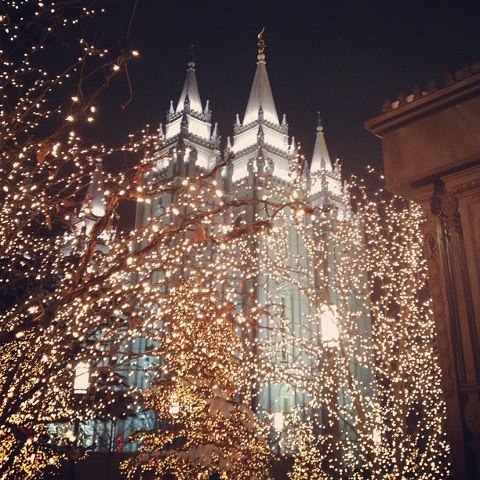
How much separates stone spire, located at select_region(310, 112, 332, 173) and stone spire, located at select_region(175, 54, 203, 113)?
13528 millimetres

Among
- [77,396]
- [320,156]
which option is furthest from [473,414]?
[320,156]

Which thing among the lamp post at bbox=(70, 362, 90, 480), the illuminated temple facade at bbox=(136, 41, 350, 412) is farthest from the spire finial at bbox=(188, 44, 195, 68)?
the lamp post at bbox=(70, 362, 90, 480)

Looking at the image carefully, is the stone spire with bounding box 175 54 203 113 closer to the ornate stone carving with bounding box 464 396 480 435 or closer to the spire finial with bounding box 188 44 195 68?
the spire finial with bounding box 188 44 195 68

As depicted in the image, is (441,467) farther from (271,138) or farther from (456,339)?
(271,138)

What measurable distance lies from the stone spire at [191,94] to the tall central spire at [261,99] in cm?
511

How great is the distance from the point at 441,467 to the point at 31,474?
9818mm

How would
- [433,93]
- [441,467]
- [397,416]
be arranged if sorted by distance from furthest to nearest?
[441,467]
[397,416]
[433,93]

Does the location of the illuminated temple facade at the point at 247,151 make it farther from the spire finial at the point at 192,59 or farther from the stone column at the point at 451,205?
the stone column at the point at 451,205

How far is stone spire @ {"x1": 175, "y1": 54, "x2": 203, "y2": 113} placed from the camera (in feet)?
172

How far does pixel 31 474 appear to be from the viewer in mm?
10289

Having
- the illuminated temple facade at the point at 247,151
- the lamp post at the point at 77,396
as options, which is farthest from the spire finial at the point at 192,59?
the lamp post at the point at 77,396

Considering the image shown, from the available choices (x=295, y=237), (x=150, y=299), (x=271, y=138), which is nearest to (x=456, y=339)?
(x=150, y=299)

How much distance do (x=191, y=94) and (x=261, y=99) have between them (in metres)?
7.31

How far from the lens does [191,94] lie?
2087 inches
